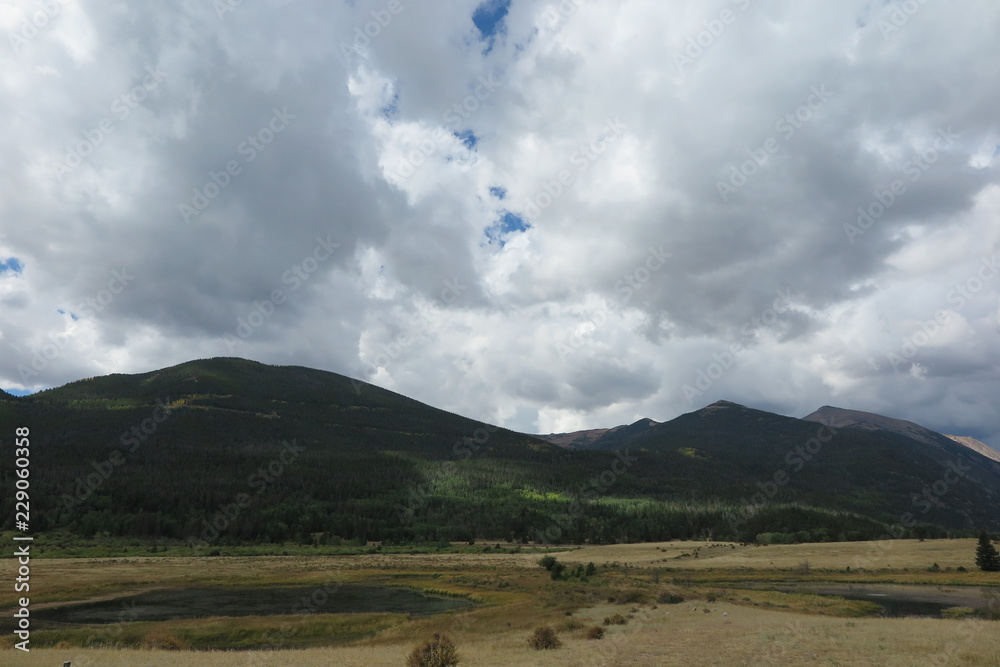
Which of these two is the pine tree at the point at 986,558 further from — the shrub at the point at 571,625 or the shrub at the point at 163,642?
the shrub at the point at 163,642

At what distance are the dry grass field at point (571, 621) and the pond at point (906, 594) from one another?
3549 mm

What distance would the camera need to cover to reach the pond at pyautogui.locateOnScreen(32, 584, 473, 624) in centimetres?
5431

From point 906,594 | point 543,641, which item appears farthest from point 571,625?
point 906,594

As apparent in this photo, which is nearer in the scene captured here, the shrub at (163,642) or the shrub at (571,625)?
the shrub at (163,642)

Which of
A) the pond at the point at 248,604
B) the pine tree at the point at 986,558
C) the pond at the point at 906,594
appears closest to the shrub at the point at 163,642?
the pond at the point at 248,604

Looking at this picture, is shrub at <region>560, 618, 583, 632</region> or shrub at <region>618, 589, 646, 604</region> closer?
shrub at <region>560, 618, 583, 632</region>

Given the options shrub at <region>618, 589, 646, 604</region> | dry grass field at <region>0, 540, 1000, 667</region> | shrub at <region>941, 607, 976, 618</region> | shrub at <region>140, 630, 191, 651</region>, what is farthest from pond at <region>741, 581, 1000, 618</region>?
shrub at <region>140, 630, 191, 651</region>

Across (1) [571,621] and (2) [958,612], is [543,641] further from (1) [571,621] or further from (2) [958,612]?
(2) [958,612]

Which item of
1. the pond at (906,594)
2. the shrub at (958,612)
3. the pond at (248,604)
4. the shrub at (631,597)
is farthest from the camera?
the pond at (248,604)

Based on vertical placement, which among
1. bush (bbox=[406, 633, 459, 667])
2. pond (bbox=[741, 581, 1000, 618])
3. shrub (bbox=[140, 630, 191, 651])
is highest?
bush (bbox=[406, 633, 459, 667])

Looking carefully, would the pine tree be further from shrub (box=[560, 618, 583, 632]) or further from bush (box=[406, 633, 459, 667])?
bush (box=[406, 633, 459, 667])

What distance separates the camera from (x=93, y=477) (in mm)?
177375

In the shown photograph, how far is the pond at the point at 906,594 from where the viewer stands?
50.9 metres

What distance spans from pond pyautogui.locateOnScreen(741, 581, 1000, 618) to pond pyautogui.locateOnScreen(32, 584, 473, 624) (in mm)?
42839
